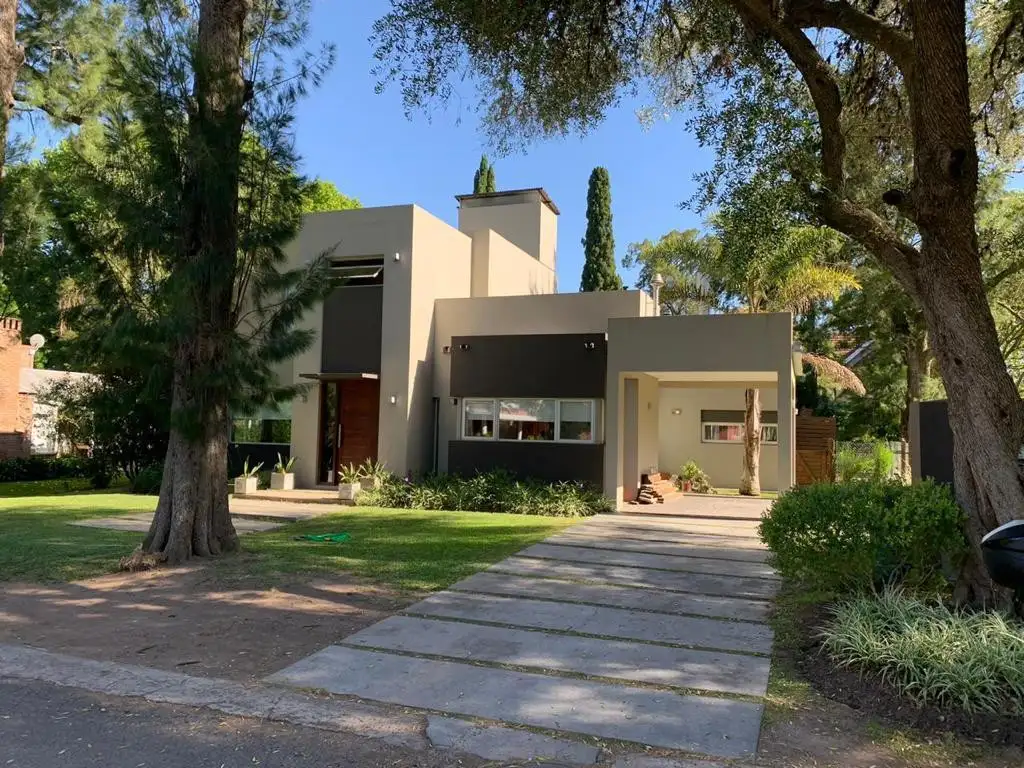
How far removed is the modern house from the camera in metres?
15.1

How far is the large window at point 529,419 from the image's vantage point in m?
15.8

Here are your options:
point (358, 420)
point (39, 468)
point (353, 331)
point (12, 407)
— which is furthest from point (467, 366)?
point (12, 407)

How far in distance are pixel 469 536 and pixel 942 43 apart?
27.5 feet

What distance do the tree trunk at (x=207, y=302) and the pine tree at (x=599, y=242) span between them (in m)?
21.5

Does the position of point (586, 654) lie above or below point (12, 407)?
below

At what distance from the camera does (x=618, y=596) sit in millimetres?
7570

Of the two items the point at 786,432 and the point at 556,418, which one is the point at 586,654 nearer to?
the point at 786,432

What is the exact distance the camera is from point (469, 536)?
1117 centimetres

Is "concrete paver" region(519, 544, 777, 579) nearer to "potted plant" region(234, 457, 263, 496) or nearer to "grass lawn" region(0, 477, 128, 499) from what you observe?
"potted plant" region(234, 457, 263, 496)

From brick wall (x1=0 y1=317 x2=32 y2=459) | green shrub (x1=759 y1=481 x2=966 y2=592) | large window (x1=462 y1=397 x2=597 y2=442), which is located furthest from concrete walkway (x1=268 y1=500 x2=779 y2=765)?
brick wall (x1=0 y1=317 x2=32 y2=459)

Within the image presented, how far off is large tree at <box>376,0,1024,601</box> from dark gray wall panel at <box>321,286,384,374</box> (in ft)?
23.8

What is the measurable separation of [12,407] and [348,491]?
16.3 m

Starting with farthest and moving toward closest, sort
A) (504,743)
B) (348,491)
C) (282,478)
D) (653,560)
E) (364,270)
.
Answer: (364,270)
(282,478)
(348,491)
(653,560)
(504,743)

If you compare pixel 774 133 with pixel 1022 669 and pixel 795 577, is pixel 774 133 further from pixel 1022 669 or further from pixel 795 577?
pixel 1022 669
